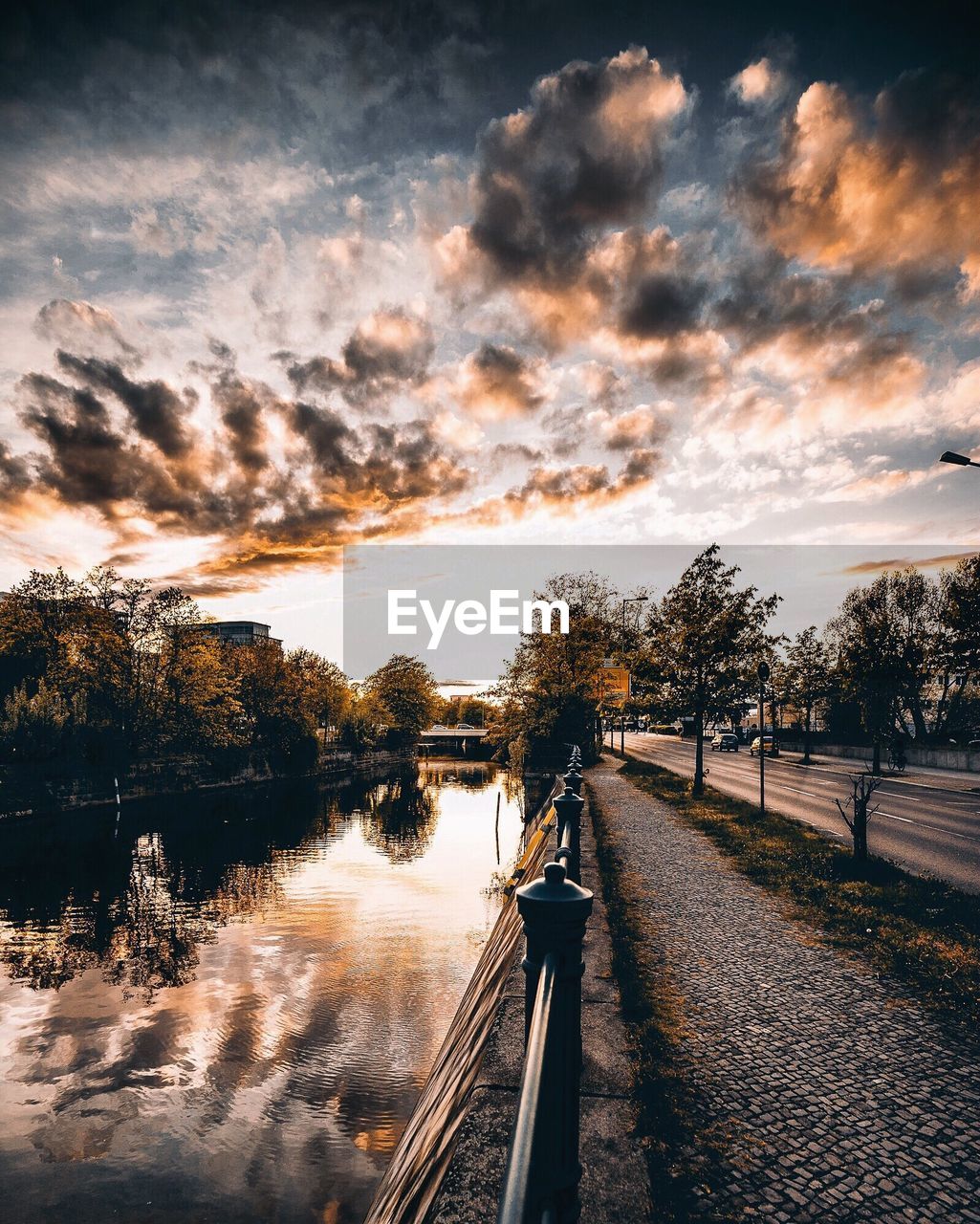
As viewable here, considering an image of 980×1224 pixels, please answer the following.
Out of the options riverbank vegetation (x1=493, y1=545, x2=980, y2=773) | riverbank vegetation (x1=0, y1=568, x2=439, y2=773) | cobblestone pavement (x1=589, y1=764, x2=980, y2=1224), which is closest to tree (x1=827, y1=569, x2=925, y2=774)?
riverbank vegetation (x1=493, y1=545, x2=980, y2=773)

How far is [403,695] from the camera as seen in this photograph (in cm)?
9100

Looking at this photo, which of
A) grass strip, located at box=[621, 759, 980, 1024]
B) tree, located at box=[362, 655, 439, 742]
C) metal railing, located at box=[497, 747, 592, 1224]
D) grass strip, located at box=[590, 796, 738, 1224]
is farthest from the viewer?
tree, located at box=[362, 655, 439, 742]

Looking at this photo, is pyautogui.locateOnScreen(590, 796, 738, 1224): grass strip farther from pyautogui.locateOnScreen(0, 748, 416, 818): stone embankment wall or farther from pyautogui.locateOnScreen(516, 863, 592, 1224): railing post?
pyautogui.locateOnScreen(0, 748, 416, 818): stone embankment wall

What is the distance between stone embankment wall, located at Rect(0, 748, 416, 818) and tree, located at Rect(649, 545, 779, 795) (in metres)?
32.0

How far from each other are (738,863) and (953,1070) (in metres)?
6.74

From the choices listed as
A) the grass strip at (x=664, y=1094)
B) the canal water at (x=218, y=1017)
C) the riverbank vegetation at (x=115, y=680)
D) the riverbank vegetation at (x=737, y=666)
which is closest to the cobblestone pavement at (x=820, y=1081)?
the grass strip at (x=664, y=1094)

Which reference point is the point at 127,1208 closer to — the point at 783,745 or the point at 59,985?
the point at 59,985

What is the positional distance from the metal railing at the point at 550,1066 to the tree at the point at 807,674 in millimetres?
47963

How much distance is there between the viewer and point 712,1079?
4.22 meters

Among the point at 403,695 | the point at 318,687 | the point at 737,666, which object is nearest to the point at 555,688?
the point at 737,666

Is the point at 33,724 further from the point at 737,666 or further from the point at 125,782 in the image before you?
the point at 737,666

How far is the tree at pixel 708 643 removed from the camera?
2228cm

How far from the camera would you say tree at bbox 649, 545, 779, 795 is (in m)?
22.3

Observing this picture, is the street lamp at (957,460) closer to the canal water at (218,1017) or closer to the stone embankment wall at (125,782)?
the canal water at (218,1017)
